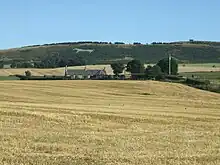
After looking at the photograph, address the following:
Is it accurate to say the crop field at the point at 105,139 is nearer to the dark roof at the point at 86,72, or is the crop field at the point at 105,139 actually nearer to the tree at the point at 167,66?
the tree at the point at 167,66

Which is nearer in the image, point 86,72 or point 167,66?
point 167,66

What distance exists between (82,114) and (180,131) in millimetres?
5484

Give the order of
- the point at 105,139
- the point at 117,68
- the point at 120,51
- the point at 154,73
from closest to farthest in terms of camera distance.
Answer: the point at 105,139
the point at 154,73
the point at 117,68
the point at 120,51

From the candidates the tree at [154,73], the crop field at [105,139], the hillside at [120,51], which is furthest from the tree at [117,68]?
the crop field at [105,139]

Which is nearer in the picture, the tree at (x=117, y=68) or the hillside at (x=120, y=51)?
the tree at (x=117, y=68)

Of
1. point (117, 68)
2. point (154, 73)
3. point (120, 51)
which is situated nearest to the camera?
point (154, 73)

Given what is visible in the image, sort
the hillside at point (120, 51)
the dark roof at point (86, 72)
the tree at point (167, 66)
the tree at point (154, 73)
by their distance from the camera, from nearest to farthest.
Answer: the tree at point (154, 73) → the tree at point (167, 66) → the dark roof at point (86, 72) → the hillside at point (120, 51)

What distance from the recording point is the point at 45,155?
13.3 m

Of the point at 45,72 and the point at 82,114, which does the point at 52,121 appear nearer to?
the point at 82,114

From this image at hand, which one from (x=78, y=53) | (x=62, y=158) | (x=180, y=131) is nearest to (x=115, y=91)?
(x=180, y=131)

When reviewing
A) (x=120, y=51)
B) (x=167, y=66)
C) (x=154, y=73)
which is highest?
(x=120, y=51)

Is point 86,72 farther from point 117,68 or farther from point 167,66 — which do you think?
point 167,66

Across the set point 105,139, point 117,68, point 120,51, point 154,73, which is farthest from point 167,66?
point 120,51

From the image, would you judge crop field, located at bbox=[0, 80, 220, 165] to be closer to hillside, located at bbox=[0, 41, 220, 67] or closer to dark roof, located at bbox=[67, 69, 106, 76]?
dark roof, located at bbox=[67, 69, 106, 76]
